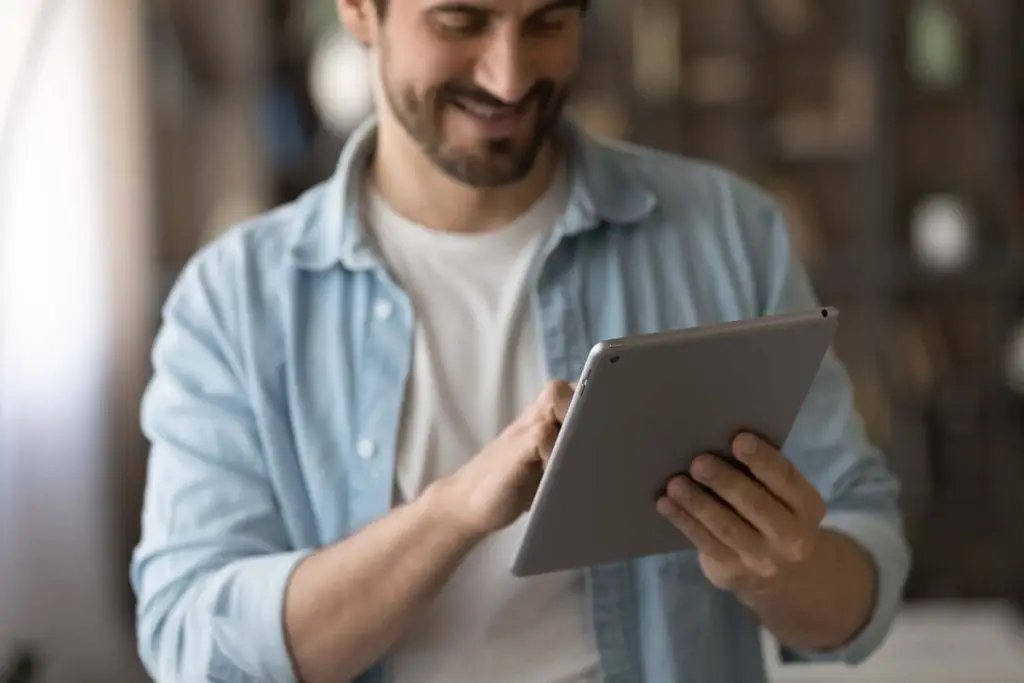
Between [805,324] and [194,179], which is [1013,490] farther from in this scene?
[805,324]

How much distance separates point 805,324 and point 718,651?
0.35m

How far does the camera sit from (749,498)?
0.86m

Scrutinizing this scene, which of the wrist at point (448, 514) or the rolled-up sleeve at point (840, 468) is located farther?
the rolled-up sleeve at point (840, 468)

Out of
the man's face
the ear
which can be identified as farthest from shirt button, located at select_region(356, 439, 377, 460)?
the ear

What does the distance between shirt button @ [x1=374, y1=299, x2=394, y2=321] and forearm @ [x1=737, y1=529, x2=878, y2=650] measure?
0.36 meters

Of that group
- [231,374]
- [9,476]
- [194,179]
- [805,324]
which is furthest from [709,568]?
[194,179]

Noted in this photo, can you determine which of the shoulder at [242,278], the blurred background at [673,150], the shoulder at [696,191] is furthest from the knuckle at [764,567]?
the blurred background at [673,150]

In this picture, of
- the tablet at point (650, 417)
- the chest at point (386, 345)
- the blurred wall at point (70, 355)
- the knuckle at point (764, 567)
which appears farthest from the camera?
the blurred wall at point (70, 355)

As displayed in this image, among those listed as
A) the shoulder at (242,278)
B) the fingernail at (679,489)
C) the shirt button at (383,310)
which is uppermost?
the shoulder at (242,278)

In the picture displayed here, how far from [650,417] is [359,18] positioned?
442mm

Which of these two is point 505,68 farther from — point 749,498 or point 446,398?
point 749,498

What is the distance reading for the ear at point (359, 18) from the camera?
1029mm

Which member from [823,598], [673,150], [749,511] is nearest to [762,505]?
[749,511]

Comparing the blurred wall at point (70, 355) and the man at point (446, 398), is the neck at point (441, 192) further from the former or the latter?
the blurred wall at point (70, 355)
